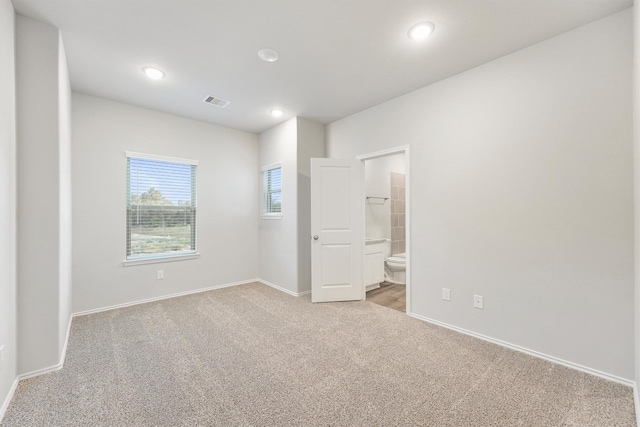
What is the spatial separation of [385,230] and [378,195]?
0.67m

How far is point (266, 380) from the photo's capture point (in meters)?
1.95

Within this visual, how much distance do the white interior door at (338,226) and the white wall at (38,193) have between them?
8.25ft

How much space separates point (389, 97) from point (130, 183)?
11.5ft

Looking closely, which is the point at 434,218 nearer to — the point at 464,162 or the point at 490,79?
the point at 464,162

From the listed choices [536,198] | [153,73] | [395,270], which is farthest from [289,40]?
[395,270]

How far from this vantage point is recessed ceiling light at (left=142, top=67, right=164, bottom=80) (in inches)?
105

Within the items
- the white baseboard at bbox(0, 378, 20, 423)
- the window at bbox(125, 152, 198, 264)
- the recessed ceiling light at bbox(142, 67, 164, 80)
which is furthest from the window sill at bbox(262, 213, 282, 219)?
the white baseboard at bbox(0, 378, 20, 423)

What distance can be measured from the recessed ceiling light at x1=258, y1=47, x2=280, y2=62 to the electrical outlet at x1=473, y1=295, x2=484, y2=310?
2910mm

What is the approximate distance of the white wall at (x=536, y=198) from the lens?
1.93 metres

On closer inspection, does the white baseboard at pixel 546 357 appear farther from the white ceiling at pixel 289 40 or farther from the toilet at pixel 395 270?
the white ceiling at pixel 289 40

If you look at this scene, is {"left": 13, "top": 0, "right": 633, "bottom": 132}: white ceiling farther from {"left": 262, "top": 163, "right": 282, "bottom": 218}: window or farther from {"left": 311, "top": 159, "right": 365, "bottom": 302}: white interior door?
{"left": 262, "top": 163, "right": 282, "bottom": 218}: window

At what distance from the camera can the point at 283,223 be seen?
166 inches

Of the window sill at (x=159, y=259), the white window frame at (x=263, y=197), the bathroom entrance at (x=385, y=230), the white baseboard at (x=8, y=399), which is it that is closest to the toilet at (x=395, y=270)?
the bathroom entrance at (x=385, y=230)

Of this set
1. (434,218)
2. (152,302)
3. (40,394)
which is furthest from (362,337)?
(152,302)
